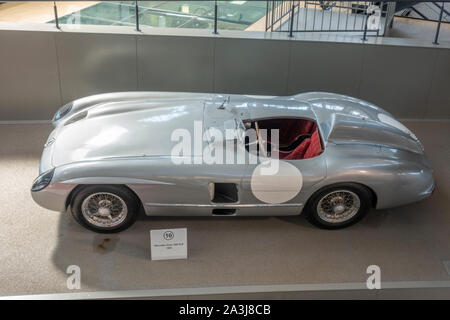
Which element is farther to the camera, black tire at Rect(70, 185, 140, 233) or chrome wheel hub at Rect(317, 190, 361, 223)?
chrome wheel hub at Rect(317, 190, 361, 223)

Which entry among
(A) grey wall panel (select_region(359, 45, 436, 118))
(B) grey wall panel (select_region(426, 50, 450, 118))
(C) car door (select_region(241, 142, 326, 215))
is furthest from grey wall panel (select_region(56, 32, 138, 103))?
(B) grey wall panel (select_region(426, 50, 450, 118))

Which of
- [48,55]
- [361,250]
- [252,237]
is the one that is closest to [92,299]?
[252,237]

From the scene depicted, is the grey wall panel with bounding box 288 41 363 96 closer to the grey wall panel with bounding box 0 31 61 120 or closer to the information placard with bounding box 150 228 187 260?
the grey wall panel with bounding box 0 31 61 120

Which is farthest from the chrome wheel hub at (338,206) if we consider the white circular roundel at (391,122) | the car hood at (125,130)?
the car hood at (125,130)

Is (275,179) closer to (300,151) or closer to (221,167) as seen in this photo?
(221,167)

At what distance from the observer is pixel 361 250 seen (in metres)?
4.11

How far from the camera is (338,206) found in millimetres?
4160

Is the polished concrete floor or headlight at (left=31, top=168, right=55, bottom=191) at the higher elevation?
headlight at (left=31, top=168, right=55, bottom=191)

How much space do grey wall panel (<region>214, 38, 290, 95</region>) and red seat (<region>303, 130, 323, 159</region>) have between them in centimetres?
231

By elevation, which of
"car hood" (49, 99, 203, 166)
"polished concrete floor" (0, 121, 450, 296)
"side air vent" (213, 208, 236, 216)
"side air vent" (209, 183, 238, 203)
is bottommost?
"polished concrete floor" (0, 121, 450, 296)

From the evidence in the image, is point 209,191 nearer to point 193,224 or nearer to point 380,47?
point 193,224

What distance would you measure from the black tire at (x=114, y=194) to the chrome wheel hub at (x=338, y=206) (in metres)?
1.60

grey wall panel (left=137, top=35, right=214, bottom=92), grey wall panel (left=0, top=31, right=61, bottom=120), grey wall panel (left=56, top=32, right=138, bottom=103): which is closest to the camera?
grey wall panel (left=0, top=31, right=61, bottom=120)

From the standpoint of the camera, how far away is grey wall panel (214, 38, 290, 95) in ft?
20.9
